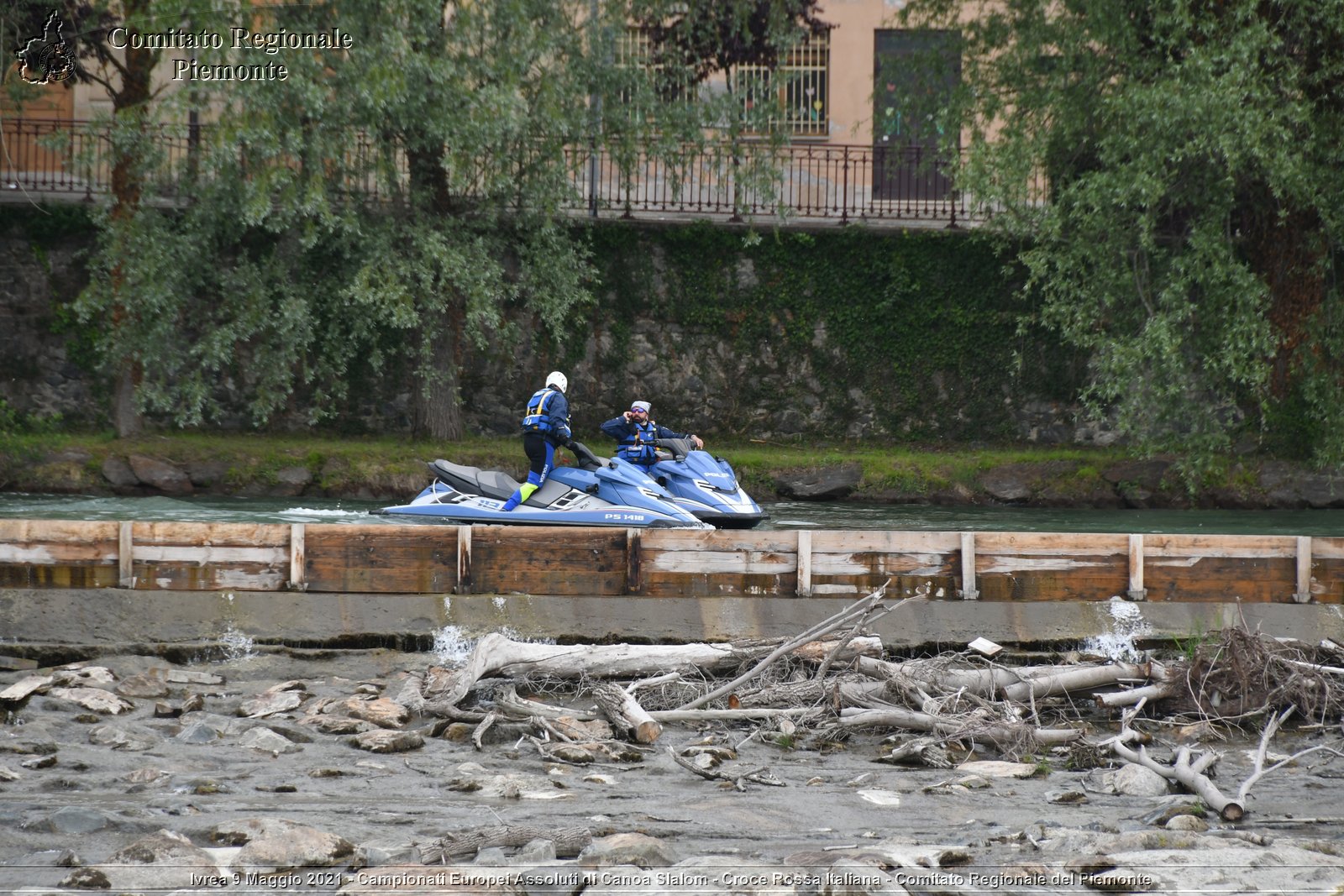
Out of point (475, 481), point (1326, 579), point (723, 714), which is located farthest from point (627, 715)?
point (1326, 579)

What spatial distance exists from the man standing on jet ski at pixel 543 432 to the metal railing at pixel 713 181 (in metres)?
8.13

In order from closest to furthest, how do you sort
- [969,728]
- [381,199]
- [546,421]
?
[969,728], [546,421], [381,199]

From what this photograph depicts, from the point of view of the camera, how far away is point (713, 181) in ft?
80.6

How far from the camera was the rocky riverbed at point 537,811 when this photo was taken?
17.4ft

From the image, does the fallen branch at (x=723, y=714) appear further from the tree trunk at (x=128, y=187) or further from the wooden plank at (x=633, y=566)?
the tree trunk at (x=128, y=187)

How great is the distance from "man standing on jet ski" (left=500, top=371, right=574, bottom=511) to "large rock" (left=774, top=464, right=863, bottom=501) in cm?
834

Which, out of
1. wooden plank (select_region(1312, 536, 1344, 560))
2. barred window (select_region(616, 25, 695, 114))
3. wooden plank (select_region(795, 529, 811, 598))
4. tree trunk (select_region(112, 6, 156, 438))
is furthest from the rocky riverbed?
barred window (select_region(616, 25, 695, 114))

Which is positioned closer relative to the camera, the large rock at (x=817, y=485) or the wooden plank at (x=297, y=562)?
the wooden plank at (x=297, y=562)

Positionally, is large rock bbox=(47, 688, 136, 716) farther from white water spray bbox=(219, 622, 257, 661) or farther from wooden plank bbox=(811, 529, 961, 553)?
wooden plank bbox=(811, 529, 961, 553)

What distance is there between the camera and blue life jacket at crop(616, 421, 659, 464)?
13.2 metres

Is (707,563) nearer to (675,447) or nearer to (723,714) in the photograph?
(723,714)

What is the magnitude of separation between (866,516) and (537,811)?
12428 mm

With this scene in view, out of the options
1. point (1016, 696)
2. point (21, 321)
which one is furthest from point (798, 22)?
point (1016, 696)

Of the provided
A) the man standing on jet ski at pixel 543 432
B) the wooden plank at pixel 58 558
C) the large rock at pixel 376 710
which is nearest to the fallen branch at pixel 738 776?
the large rock at pixel 376 710
